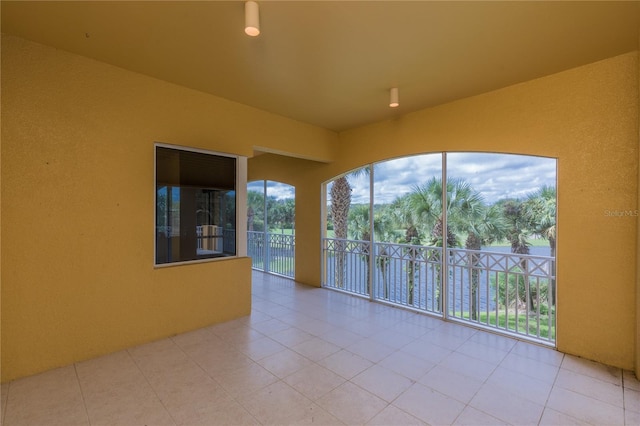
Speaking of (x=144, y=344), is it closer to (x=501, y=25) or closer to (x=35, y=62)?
(x=35, y=62)

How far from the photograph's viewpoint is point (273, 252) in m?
6.12

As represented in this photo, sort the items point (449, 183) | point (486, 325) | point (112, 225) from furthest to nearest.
A: point (449, 183) → point (486, 325) → point (112, 225)

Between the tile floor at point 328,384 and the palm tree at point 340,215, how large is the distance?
181cm

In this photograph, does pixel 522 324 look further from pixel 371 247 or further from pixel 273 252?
pixel 273 252

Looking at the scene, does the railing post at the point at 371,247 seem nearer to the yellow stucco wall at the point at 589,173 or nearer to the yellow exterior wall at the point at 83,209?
the yellow stucco wall at the point at 589,173

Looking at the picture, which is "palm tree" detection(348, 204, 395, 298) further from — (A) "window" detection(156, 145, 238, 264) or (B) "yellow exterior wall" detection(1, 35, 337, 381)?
(B) "yellow exterior wall" detection(1, 35, 337, 381)

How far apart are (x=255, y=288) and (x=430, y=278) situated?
292 cm

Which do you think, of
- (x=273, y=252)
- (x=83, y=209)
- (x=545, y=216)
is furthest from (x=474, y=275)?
(x=83, y=209)

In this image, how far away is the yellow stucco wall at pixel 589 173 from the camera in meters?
2.41

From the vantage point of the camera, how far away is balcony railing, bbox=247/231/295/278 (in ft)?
19.0

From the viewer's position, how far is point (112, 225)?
265 cm

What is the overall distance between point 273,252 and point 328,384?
13.5 ft

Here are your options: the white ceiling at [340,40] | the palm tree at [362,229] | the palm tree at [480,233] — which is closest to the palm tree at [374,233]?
the palm tree at [362,229]

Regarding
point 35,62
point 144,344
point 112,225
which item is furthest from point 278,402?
point 35,62
